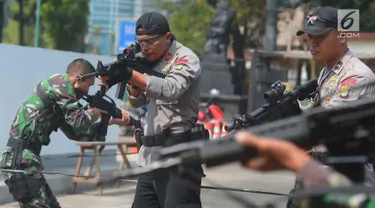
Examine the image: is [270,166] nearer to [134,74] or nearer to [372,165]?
[372,165]

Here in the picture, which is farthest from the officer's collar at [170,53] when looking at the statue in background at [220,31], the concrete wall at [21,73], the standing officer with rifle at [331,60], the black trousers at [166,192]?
the statue in background at [220,31]

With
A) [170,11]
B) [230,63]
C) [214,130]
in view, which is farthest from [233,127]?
[170,11]

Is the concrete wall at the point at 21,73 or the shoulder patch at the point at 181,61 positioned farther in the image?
the concrete wall at the point at 21,73

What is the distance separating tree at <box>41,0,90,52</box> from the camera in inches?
470

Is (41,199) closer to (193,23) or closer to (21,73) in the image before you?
(21,73)

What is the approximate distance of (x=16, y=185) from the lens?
209 inches

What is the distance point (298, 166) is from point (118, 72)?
94.4 inches

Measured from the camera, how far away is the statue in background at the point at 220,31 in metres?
24.4

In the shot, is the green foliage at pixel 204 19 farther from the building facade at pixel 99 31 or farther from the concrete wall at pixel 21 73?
the concrete wall at pixel 21 73

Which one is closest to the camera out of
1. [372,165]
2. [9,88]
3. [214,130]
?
[372,165]

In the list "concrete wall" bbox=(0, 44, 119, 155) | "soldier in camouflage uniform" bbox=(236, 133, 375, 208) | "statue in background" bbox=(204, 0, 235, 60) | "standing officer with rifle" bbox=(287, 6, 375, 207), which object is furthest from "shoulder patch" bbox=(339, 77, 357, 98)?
"statue in background" bbox=(204, 0, 235, 60)

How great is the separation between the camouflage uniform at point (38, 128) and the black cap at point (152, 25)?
0.81 metres

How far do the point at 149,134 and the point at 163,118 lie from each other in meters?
0.15

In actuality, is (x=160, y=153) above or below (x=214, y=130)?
above
